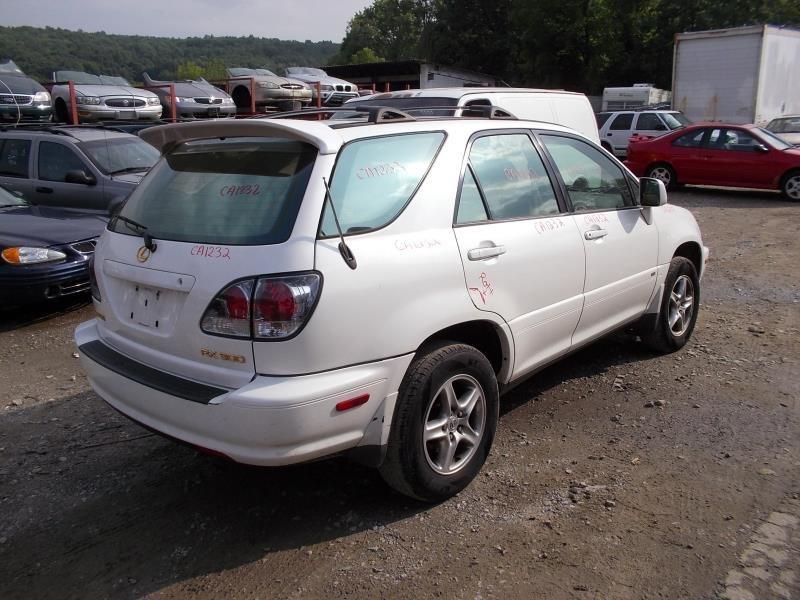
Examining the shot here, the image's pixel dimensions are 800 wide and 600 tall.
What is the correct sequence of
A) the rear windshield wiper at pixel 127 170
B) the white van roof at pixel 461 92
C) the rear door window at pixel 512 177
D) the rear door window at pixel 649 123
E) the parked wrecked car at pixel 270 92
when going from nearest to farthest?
the rear door window at pixel 512 177 < the white van roof at pixel 461 92 < the rear windshield wiper at pixel 127 170 < the rear door window at pixel 649 123 < the parked wrecked car at pixel 270 92

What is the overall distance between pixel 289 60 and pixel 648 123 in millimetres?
83029

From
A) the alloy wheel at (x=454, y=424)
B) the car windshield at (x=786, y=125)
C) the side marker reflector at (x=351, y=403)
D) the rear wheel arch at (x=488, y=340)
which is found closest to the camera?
the side marker reflector at (x=351, y=403)

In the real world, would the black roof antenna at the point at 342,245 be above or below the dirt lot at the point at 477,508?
above

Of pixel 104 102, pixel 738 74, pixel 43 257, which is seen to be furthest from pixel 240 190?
pixel 738 74

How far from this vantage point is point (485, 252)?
3379mm

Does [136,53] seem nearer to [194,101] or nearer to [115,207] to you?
[194,101]

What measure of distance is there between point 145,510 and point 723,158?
1361 centimetres

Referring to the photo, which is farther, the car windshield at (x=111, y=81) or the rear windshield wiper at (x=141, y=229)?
the car windshield at (x=111, y=81)

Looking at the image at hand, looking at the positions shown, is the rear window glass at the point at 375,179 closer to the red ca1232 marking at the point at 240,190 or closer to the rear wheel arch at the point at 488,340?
the red ca1232 marking at the point at 240,190

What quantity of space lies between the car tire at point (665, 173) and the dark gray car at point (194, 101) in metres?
10.2

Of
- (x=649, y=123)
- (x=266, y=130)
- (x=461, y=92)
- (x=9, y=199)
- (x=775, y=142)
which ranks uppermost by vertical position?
(x=461, y=92)

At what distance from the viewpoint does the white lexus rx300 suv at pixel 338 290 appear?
106 inches

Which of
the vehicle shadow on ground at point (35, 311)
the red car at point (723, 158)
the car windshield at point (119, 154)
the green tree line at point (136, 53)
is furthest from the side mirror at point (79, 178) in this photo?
the green tree line at point (136, 53)

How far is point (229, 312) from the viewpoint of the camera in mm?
2727
